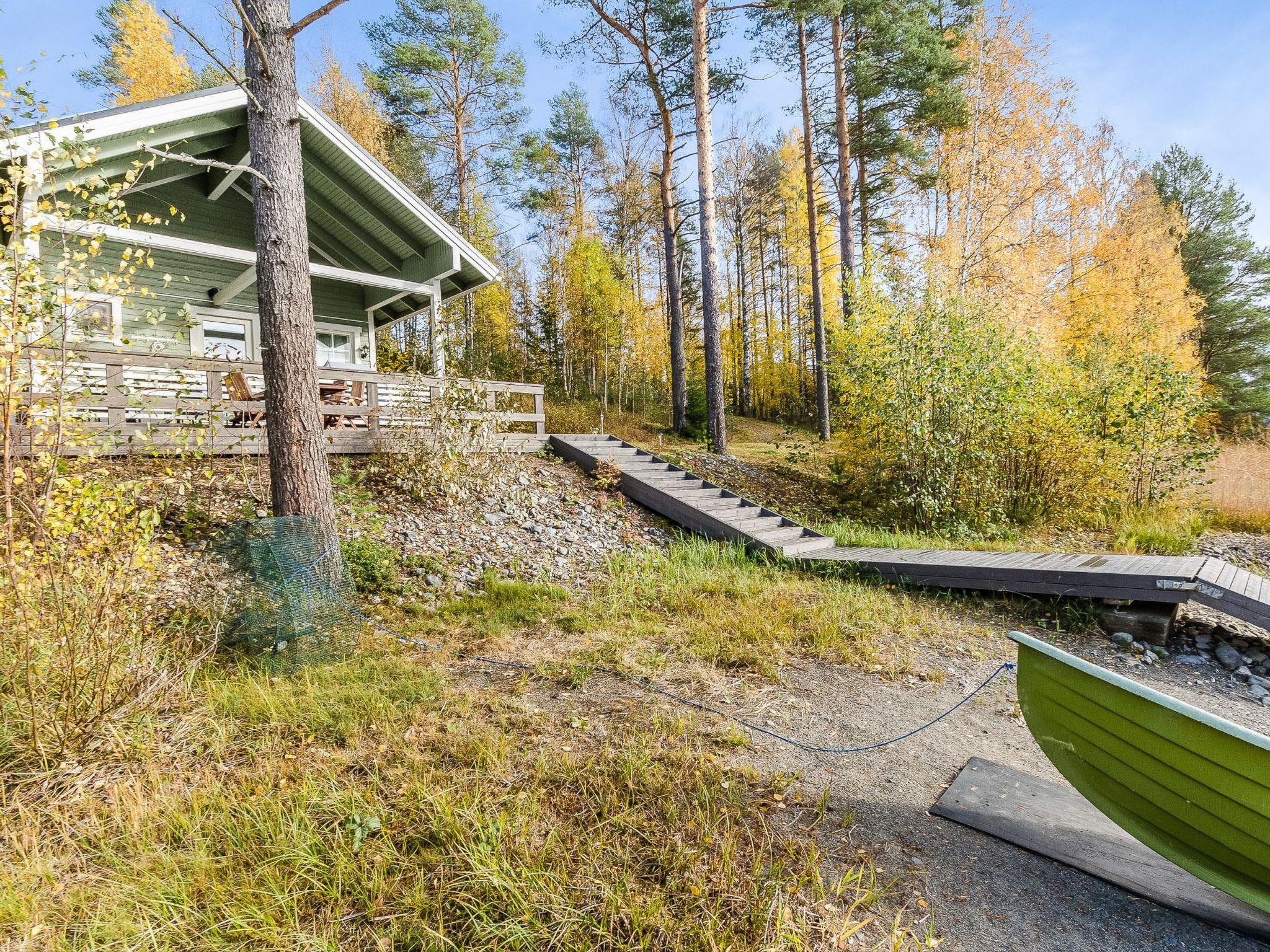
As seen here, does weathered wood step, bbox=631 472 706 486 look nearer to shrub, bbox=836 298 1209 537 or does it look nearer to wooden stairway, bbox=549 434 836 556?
wooden stairway, bbox=549 434 836 556

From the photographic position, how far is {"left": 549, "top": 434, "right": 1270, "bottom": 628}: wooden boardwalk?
183 inches

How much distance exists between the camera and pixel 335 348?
12.1 m

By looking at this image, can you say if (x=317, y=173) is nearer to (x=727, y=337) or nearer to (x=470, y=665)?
(x=470, y=665)

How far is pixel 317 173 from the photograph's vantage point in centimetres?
998

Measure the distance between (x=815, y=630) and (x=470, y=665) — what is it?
2582 millimetres

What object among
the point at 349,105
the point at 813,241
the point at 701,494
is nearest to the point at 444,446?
the point at 701,494

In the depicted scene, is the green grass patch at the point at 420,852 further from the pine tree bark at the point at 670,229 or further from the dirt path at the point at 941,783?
the pine tree bark at the point at 670,229

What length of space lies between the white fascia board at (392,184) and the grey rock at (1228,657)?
→ 1095 cm

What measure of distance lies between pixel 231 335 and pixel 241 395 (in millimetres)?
4075

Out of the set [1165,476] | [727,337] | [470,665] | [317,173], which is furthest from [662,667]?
[727,337]

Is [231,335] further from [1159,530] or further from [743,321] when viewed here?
[743,321]

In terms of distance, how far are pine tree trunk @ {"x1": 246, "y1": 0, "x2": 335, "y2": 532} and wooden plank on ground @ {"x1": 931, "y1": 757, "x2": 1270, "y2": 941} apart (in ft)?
14.6

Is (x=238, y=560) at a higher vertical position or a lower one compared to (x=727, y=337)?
lower

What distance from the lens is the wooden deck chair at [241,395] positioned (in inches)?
296
